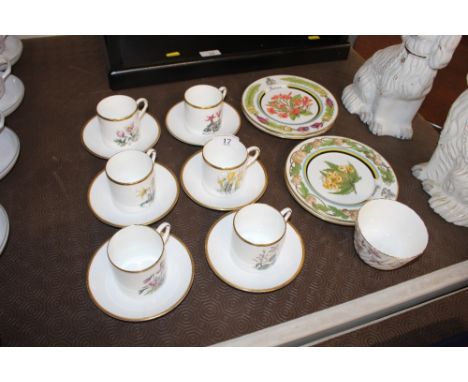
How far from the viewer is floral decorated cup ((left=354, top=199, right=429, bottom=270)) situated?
0.83m

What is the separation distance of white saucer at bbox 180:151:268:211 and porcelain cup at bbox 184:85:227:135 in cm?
8

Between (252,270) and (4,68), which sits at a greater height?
(4,68)

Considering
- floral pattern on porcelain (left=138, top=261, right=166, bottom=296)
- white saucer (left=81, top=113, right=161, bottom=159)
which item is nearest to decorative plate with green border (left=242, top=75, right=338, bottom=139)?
white saucer (left=81, top=113, right=161, bottom=159)

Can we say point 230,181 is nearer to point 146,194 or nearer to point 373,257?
point 146,194

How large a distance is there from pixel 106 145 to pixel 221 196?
322mm

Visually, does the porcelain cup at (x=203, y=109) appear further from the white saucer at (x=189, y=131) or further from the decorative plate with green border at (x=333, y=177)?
the decorative plate with green border at (x=333, y=177)

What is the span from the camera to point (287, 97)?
1.14m

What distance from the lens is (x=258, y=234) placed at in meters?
0.84

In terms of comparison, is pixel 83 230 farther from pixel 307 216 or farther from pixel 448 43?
pixel 448 43

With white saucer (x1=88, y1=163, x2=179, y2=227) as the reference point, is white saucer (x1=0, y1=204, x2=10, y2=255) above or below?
below

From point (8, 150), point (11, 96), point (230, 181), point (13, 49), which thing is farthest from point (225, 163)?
point (13, 49)

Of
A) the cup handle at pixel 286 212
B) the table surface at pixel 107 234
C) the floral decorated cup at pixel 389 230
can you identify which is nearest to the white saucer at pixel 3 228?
the table surface at pixel 107 234

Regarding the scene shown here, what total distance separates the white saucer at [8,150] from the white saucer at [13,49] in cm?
32

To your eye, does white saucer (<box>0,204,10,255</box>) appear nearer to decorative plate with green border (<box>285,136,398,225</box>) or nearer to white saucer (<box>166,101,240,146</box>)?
white saucer (<box>166,101,240,146</box>)
